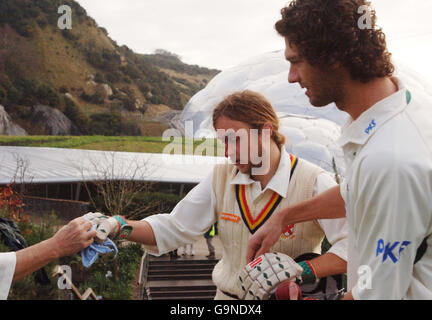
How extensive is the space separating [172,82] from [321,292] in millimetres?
42125

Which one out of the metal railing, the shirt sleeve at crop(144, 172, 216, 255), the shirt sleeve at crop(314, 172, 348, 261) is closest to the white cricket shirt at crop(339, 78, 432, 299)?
the shirt sleeve at crop(314, 172, 348, 261)

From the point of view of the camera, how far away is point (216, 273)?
82.1 inches

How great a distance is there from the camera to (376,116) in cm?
120

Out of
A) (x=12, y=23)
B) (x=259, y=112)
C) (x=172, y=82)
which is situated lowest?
(x=259, y=112)

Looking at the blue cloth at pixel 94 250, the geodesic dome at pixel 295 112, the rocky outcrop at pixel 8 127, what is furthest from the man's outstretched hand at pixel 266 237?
the rocky outcrop at pixel 8 127

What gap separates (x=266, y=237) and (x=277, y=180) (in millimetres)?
313

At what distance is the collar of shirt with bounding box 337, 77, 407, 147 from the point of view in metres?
1.17

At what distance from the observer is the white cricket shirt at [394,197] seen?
1012 millimetres

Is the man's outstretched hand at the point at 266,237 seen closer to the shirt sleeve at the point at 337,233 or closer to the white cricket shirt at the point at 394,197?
the shirt sleeve at the point at 337,233

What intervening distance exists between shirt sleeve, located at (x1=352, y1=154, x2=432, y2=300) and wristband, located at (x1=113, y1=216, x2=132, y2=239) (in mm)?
1223

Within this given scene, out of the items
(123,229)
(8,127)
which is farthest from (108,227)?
(8,127)

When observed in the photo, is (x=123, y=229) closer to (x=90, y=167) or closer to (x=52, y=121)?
(x=90, y=167)

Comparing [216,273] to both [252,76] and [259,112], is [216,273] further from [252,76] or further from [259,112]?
[252,76]
